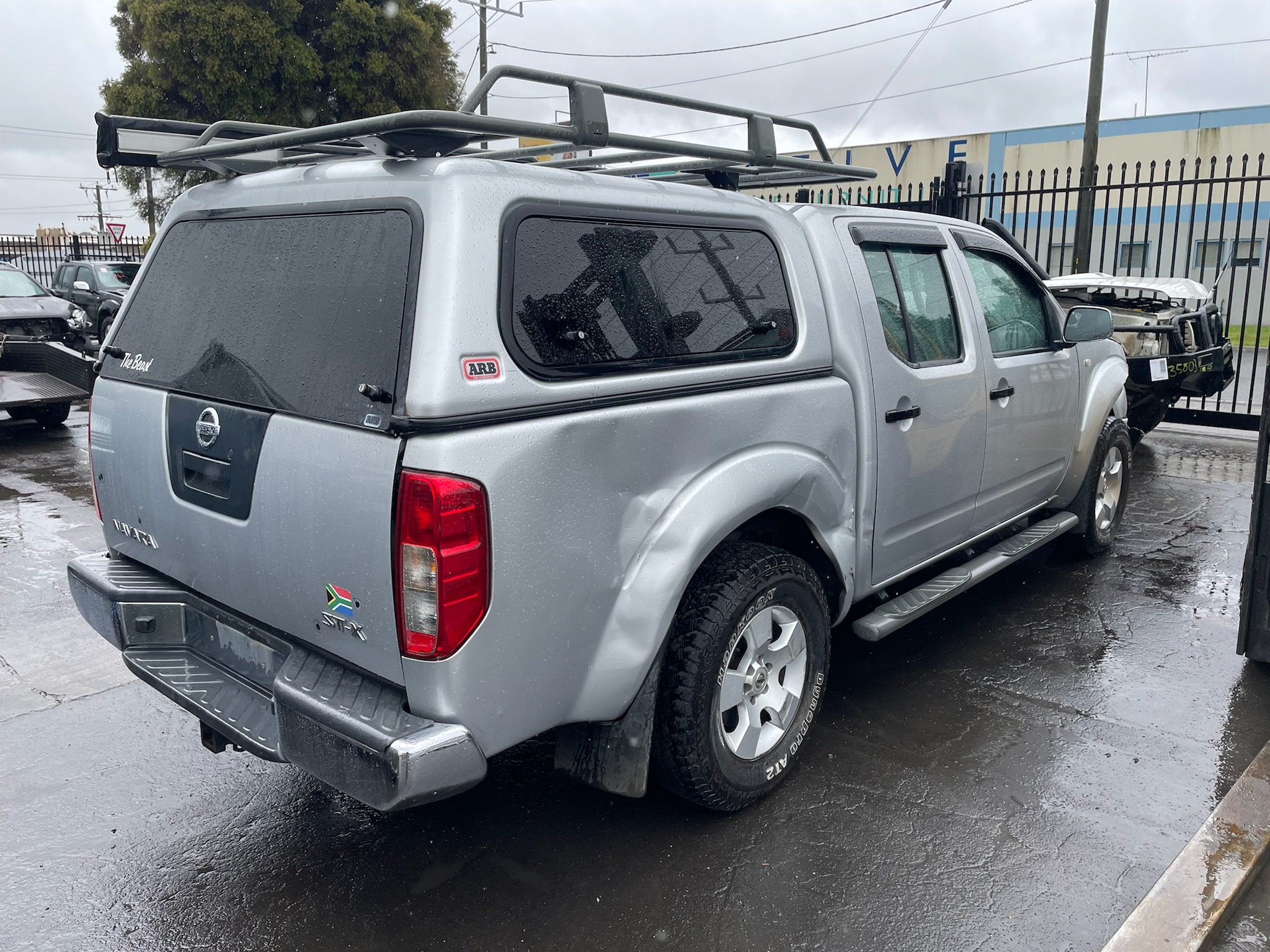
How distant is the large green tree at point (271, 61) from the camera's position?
21062mm

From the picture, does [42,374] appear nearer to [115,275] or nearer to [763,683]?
[763,683]

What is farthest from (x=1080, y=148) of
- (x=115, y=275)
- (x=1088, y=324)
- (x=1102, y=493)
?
(x=1088, y=324)

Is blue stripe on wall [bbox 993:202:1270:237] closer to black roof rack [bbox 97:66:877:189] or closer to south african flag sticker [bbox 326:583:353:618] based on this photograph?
black roof rack [bbox 97:66:877:189]

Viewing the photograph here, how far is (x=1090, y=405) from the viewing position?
5.33 m

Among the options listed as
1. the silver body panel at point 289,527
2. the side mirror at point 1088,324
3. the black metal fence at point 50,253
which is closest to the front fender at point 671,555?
the silver body panel at point 289,527

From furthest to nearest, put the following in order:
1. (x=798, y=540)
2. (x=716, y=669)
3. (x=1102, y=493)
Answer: (x=1102, y=493), (x=798, y=540), (x=716, y=669)

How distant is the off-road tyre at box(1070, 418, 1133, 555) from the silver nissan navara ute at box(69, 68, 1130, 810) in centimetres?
195

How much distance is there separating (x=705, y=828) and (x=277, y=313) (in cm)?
206

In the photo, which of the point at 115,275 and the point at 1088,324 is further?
the point at 115,275

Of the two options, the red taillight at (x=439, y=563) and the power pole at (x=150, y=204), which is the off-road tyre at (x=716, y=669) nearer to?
the red taillight at (x=439, y=563)

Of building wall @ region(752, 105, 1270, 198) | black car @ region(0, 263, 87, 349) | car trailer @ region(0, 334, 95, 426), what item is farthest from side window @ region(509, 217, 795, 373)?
building wall @ region(752, 105, 1270, 198)

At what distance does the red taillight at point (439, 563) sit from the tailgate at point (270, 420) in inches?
1.9

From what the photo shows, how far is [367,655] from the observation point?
2482 millimetres

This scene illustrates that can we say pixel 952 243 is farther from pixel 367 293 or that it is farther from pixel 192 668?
pixel 192 668
